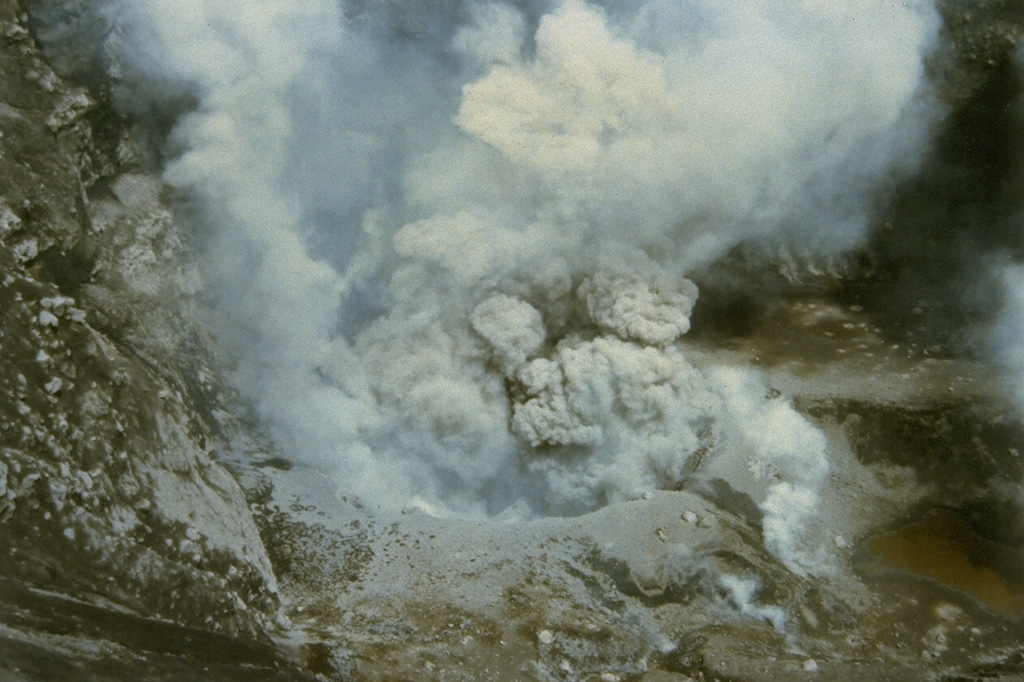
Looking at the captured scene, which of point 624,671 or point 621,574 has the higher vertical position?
point 621,574

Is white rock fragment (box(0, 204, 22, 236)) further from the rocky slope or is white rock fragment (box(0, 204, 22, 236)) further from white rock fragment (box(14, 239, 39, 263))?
white rock fragment (box(14, 239, 39, 263))

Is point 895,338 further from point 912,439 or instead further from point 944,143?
point 944,143

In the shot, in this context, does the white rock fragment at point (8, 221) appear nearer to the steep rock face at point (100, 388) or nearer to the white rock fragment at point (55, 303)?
the steep rock face at point (100, 388)

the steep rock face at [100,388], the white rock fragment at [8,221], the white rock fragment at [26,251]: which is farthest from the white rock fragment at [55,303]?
the white rock fragment at [8,221]

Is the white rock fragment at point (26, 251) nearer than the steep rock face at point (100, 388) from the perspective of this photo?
No

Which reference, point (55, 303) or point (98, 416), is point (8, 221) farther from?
point (98, 416)

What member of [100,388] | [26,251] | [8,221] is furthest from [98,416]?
[8,221]

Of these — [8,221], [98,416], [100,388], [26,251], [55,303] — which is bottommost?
[98,416]

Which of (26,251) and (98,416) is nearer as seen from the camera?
(98,416)

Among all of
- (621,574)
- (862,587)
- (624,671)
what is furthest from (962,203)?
(624,671)
